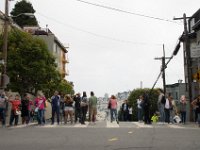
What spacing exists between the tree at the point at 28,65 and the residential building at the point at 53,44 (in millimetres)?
23591

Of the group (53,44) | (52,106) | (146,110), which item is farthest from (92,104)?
(53,44)

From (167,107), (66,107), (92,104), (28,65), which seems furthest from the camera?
(28,65)

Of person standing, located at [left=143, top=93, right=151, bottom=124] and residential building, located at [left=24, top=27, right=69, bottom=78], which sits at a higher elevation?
residential building, located at [left=24, top=27, right=69, bottom=78]

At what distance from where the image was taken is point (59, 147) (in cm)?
1123

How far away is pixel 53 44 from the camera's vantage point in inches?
2894

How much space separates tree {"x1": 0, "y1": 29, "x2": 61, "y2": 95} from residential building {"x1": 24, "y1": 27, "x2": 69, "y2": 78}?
23.6m

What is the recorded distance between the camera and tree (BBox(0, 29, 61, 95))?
146 ft

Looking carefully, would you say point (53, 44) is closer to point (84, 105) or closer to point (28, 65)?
point (28, 65)

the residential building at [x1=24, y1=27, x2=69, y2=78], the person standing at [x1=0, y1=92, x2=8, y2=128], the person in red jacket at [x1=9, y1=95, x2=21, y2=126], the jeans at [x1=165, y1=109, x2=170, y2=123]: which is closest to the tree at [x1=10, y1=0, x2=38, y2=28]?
the residential building at [x1=24, y1=27, x2=69, y2=78]

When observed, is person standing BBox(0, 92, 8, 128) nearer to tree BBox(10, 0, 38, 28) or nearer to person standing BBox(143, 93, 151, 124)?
person standing BBox(143, 93, 151, 124)

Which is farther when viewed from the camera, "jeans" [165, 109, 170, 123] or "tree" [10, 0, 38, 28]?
"tree" [10, 0, 38, 28]

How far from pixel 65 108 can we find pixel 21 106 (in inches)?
87.8

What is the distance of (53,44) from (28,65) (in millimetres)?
28878

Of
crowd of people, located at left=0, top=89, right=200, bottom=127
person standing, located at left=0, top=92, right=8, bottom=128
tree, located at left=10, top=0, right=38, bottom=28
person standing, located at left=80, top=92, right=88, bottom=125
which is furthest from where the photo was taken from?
tree, located at left=10, top=0, right=38, bottom=28
